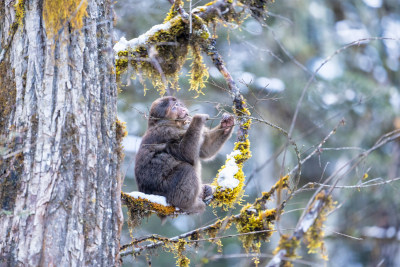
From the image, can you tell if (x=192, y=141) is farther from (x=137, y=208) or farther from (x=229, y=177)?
(x=137, y=208)

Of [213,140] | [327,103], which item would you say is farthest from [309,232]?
[327,103]

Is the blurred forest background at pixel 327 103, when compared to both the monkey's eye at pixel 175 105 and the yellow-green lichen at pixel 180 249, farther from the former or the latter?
the yellow-green lichen at pixel 180 249

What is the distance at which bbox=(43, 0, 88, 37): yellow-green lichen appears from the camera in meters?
4.01

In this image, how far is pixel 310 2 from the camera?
16.8m

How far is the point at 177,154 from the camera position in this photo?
21.8 ft

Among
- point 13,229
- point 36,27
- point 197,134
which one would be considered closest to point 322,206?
point 13,229

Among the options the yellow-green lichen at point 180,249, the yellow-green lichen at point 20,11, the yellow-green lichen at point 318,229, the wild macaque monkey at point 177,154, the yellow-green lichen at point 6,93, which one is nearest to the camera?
the yellow-green lichen at point 318,229

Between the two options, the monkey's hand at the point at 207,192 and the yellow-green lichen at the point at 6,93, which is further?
the monkey's hand at the point at 207,192

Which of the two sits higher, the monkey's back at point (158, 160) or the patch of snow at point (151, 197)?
the monkey's back at point (158, 160)

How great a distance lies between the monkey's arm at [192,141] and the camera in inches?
252

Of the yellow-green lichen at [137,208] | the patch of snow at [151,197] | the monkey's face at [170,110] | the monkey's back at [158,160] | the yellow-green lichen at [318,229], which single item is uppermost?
the monkey's face at [170,110]

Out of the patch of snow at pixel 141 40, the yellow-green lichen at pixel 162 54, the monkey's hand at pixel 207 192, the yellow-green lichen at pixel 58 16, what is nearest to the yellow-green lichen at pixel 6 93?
the yellow-green lichen at pixel 58 16

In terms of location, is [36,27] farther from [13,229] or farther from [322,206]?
[322,206]

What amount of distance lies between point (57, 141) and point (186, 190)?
8.44 ft
